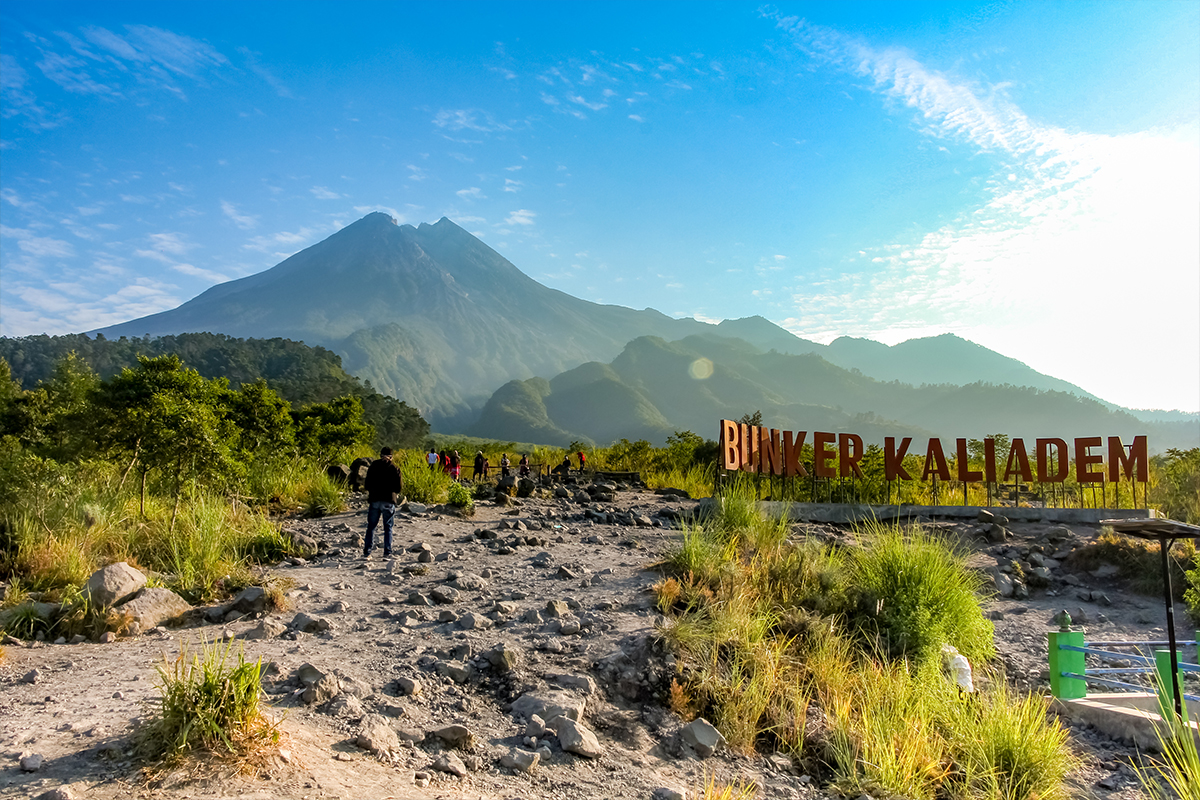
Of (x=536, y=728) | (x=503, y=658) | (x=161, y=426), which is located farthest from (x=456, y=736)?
(x=161, y=426)

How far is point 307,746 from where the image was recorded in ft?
12.9

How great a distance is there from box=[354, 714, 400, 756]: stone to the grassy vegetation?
234cm

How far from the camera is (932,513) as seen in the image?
15883 mm

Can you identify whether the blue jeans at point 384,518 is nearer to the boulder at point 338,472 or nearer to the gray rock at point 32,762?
the gray rock at point 32,762

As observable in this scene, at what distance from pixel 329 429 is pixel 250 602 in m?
16.9

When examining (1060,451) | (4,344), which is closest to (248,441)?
(1060,451)

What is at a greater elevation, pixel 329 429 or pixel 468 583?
pixel 329 429

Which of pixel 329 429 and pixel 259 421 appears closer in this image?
pixel 259 421

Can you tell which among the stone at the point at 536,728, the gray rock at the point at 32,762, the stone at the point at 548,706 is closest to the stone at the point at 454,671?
the stone at the point at 548,706

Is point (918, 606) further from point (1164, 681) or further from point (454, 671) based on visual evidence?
point (454, 671)

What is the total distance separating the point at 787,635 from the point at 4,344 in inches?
4861

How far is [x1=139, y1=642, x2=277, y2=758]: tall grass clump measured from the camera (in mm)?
3535

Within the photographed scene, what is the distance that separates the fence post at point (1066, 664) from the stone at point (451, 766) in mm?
5428

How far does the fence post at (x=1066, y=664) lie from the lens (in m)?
6.34
